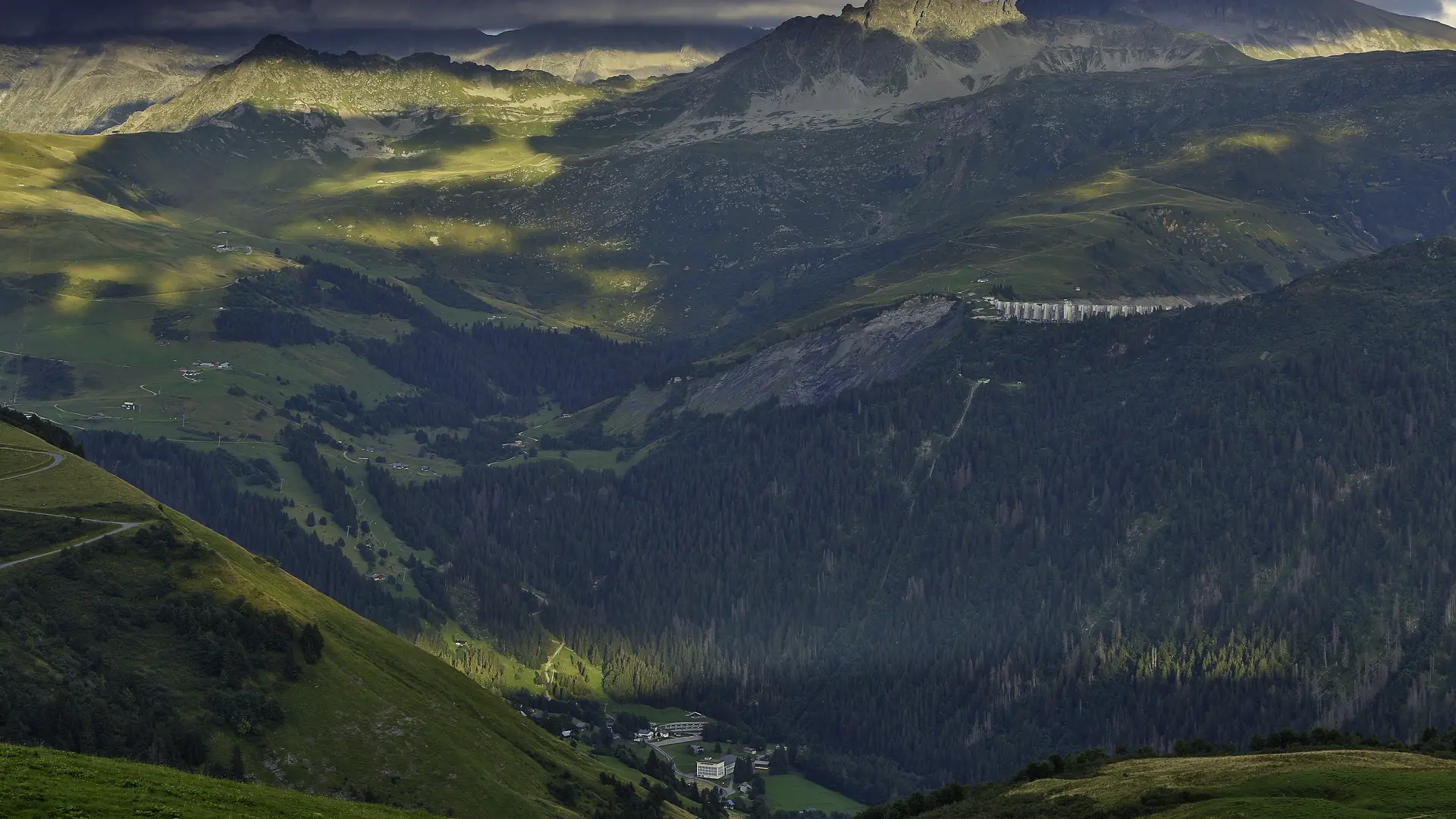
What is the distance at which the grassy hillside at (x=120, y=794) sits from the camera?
104312 millimetres

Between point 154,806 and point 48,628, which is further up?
point 154,806

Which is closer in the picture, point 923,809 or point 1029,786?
point 1029,786

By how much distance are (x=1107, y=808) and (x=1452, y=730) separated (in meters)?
53.1

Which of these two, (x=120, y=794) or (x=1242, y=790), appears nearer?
(x=120, y=794)

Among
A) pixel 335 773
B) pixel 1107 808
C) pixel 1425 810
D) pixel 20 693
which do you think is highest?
pixel 1425 810

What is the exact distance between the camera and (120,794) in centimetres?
11031

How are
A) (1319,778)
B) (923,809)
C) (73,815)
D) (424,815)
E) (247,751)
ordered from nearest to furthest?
(73,815)
(1319,778)
(424,815)
(923,809)
(247,751)

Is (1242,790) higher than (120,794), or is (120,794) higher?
(120,794)

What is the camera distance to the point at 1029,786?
16275 cm

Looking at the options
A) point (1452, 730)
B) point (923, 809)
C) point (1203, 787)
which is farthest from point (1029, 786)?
point (1452, 730)

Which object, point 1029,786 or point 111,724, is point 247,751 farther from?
point 1029,786

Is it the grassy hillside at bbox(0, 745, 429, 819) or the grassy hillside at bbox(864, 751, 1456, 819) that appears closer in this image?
the grassy hillside at bbox(0, 745, 429, 819)

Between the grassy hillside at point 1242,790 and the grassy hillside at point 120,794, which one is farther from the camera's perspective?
the grassy hillside at point 1242,790

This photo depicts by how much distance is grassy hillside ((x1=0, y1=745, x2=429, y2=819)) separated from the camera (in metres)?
104
